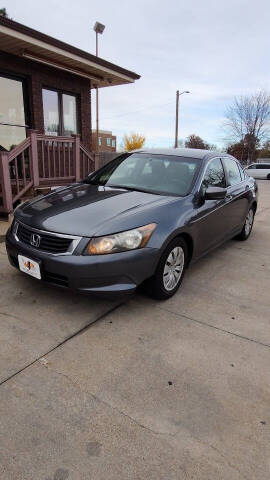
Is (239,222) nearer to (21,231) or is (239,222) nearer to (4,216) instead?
(21,231)

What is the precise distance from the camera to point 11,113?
812cm

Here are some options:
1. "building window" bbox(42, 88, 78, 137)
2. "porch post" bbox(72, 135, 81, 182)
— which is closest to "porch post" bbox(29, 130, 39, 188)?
"porch post" bbox(72, 135, 81, 182)

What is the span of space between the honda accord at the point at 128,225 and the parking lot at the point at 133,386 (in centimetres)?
34

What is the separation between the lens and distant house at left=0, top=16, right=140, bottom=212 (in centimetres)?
620

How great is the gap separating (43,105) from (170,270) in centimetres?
707

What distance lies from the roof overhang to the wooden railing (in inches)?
73.1

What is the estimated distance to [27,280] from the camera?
3533mm

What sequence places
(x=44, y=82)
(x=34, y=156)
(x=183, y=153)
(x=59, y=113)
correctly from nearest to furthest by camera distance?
(x=183, y=153)
(x=34, y=156)
(x=44, y=82)
(x=59, y=113)

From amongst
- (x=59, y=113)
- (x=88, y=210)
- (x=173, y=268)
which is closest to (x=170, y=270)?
(x=173, y=268)

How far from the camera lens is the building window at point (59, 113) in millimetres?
8805

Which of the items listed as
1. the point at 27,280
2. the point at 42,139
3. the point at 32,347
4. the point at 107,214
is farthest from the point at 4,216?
the point at 32,347

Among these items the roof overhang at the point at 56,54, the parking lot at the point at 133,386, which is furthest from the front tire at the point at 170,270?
the roof overhang at the point at 56,54

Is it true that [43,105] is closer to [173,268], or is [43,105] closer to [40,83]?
[40,83]

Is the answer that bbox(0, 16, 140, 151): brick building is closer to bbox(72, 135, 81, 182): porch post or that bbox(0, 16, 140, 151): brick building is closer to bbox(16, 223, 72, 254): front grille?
bbox(72, 135, 81, 182): porch post
